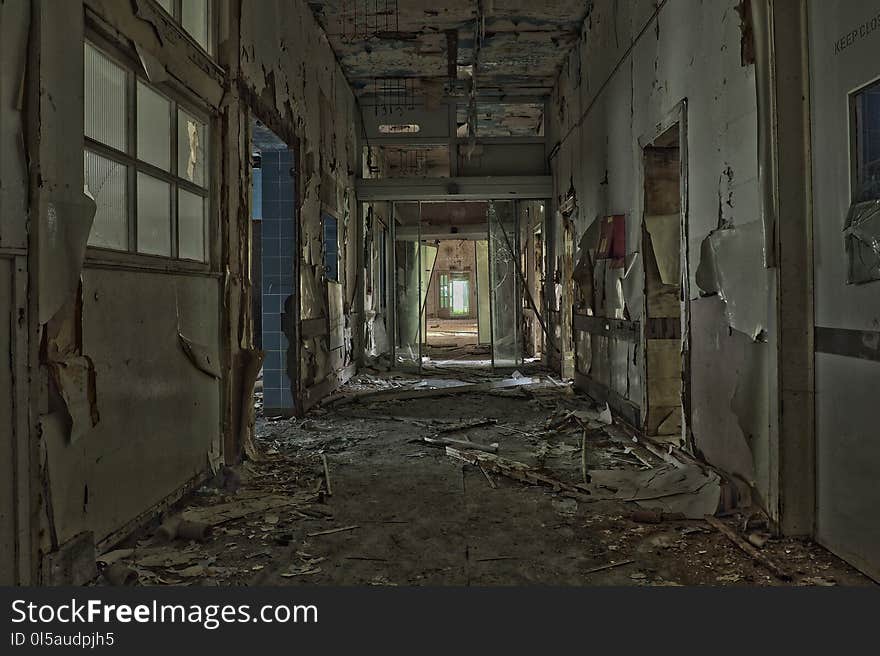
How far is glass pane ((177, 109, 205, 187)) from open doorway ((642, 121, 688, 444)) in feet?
10.2

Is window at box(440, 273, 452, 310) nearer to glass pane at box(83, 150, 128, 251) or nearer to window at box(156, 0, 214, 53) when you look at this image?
window at box(156, 0, 214, 53)

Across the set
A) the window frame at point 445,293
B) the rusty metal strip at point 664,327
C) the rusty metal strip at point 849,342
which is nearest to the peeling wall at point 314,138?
the rusty metal strip at point 664,327

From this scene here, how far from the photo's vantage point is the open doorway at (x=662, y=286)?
4668 millimetres

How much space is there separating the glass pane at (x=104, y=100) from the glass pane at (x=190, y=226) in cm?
62

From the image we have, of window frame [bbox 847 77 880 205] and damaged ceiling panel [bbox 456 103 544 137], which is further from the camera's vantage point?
damaged ceiling panel [bbox 456 103 544 137]

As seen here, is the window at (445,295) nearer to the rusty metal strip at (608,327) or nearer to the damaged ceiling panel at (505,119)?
the damaged ceiling panel at (505,119)

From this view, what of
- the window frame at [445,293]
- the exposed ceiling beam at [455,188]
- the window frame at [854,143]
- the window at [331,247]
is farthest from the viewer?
the window frame at [445,293]

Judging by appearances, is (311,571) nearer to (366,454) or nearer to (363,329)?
(366,454)

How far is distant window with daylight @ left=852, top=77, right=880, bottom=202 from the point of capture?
2.29 metres

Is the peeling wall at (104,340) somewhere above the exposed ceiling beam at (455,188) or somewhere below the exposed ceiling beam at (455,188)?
below

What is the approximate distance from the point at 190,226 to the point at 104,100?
3.18 feet

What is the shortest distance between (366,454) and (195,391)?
1.44m

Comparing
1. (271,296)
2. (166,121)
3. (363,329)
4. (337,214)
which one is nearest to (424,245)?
(363,329)

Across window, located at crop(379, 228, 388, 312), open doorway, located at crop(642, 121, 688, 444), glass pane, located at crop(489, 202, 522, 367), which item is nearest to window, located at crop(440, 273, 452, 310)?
window, located at crop(379, 228, 388, 312)
